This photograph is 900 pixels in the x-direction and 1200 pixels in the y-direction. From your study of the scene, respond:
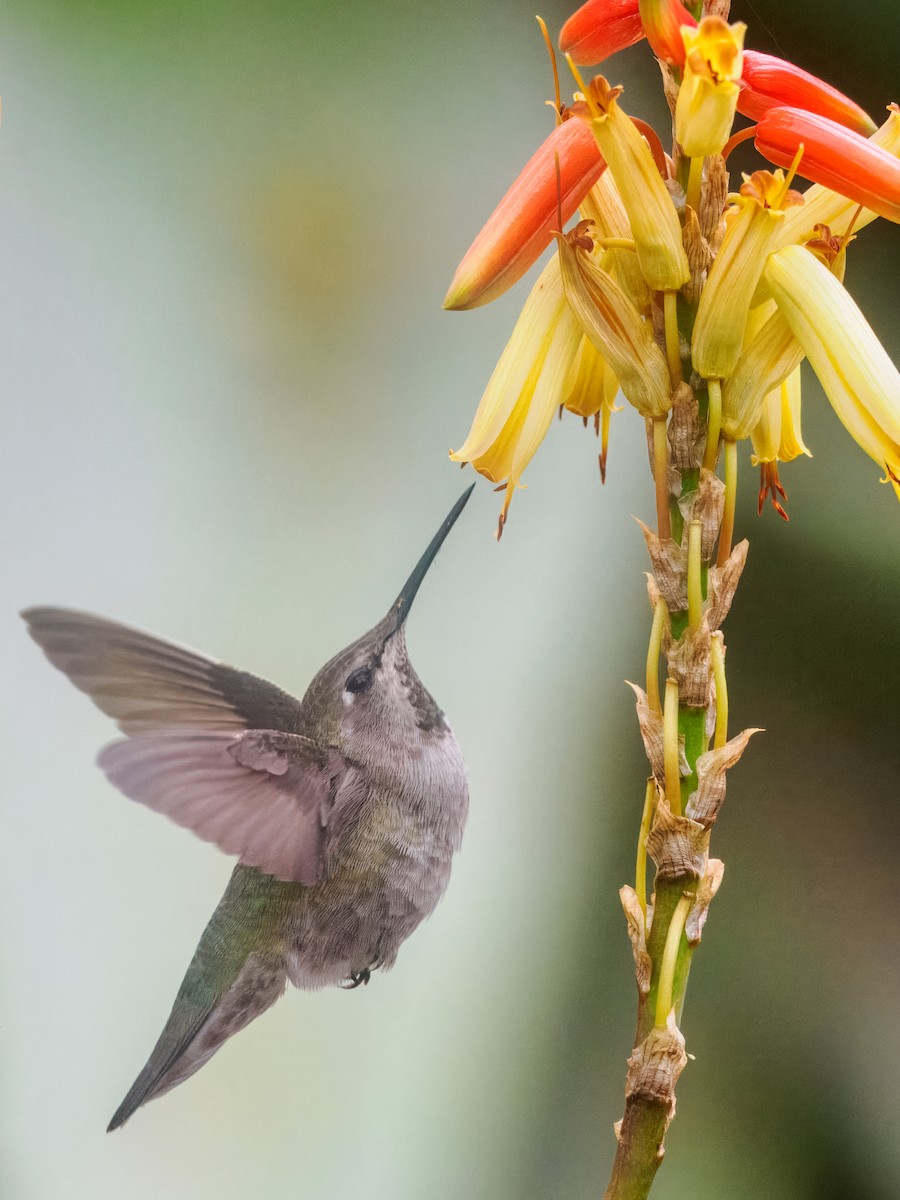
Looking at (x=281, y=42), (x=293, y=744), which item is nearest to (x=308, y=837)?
(x=293, y=744)

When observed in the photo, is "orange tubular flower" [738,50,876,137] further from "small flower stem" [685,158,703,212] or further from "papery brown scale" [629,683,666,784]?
"papery brown scale" [629,683,666,784]

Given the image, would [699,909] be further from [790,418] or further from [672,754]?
[790,418]

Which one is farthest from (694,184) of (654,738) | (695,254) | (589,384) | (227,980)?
(227,980)

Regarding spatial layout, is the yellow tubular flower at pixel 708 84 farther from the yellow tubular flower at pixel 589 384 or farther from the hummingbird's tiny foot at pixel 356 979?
the hummingbird's tiny foot at pixel 356 979

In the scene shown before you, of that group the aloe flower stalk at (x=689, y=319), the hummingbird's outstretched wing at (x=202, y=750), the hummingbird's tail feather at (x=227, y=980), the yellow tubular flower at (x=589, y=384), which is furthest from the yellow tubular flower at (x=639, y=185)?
the hummingbird's tail feather at (x=227, y=980)

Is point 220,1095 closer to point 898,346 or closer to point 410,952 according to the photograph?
point 410,952

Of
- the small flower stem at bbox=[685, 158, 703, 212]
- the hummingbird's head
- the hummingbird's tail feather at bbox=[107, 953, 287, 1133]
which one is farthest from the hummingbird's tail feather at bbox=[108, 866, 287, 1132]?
the small flower stem at bbox=[685, 158, 703, 212]

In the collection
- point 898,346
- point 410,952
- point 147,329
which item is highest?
point 898,346
